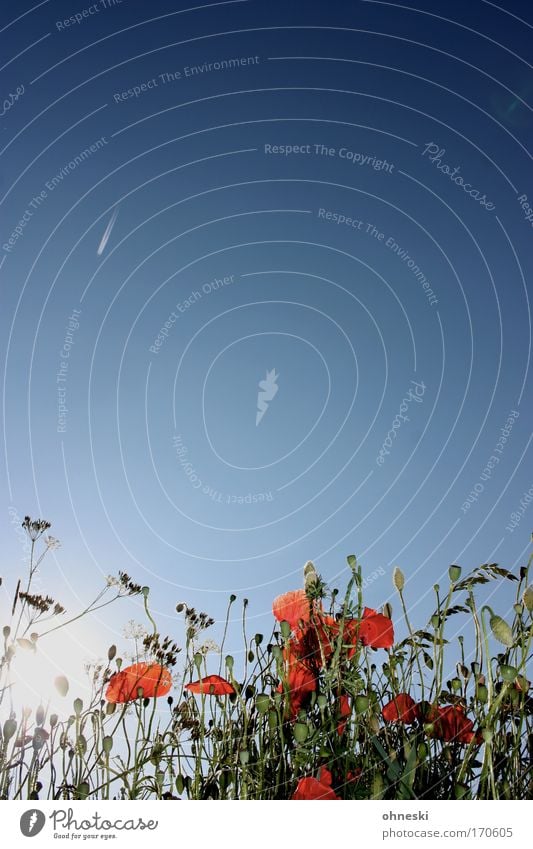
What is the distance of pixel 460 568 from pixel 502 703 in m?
0.19

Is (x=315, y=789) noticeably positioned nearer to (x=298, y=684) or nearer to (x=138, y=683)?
(x=298, y=684)

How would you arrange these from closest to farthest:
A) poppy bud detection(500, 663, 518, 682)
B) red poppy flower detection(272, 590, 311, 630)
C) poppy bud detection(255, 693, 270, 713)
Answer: poppy bud detection(500, 663, 518, 682) < poppy bud detection(255, 693, 270, 713) < red poppy flower detection(272, 590, 311, 630)

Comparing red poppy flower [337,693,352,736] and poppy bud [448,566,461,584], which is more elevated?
poppy bud [448,566,461,584]

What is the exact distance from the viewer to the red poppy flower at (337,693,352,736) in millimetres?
948

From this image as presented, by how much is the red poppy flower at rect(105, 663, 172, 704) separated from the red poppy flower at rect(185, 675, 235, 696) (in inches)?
2.2

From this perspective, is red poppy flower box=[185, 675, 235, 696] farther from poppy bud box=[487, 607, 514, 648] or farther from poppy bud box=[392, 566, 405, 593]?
poppy bud box=[487, 607, 514, 648]

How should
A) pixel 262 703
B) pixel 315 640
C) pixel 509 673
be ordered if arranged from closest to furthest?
1. pixel 509 673
2. pixel 262 703
3. pixel 315 640

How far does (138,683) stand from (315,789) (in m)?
0.31

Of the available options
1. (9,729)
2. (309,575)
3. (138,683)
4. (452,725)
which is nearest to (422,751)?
(452,725)

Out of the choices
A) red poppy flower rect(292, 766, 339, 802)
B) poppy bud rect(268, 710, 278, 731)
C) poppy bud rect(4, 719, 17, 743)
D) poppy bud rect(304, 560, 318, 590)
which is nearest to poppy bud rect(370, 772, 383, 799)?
red poppy flower rect(292, 766, 339, 802)

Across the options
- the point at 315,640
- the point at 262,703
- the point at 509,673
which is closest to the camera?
the point at 509,673

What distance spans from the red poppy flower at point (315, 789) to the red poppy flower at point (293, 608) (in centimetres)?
22

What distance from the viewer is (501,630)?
35.7 inches
